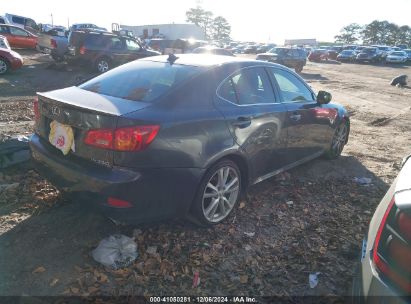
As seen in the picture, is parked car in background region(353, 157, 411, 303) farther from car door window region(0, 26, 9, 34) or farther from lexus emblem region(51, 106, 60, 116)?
car door window region(0, 26, 9, 34)

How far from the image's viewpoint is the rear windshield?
331cm

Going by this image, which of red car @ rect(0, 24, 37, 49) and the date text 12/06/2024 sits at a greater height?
red car @ rect(0, 24, 37, 49)

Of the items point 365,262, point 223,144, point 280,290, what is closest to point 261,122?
point 223,144

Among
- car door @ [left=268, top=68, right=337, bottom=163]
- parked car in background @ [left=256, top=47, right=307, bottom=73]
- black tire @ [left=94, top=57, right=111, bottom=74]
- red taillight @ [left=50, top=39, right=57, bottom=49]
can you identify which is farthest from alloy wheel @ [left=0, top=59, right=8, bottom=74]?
parked car in background @ [left=256, top=47, right=307, bottom=73]

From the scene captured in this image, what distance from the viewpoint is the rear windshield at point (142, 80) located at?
130 inches

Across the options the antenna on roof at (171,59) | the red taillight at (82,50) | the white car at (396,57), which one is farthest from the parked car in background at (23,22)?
the white car at (396,57)

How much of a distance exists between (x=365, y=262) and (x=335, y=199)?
Answer: 2508 mm

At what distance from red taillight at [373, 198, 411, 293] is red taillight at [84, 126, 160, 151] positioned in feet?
5.67

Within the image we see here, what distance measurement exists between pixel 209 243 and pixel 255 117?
Result: 4.57ft

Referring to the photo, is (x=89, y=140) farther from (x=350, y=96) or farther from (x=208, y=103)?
(x=350, y=96)

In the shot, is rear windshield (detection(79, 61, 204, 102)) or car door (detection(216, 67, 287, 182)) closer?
rear windshield (detection(79, 61, 204, 102))

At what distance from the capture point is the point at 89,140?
2908 mm

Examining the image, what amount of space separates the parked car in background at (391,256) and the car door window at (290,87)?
8.26ft

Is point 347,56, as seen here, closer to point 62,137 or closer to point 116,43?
point 116,43
